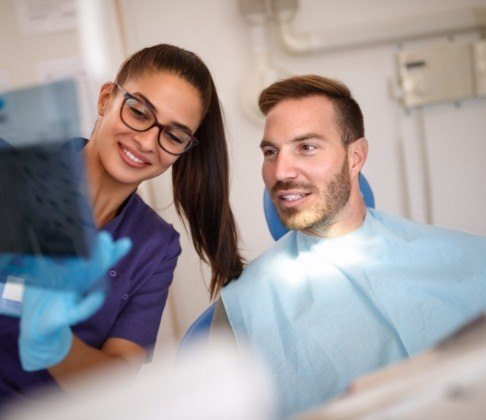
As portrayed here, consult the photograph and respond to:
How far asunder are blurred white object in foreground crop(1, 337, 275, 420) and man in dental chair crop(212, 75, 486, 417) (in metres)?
0.73

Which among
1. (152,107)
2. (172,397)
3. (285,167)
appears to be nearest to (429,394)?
(172,397)

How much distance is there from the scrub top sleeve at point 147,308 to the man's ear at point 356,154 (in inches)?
20.0

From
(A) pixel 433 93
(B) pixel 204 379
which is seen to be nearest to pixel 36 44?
(A) pixel 433 93

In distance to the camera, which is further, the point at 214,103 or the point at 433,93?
the point at 433,93

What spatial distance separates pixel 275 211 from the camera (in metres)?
1.50

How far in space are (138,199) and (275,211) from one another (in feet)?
1.37

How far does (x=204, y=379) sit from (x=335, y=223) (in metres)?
1.02

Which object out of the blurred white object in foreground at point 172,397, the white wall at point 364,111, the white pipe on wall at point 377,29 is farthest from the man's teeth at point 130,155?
the white pipe on wall at point 377,29

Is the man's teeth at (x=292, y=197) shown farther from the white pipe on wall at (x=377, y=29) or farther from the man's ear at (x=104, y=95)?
the white pipe on wall at (x=377, y=29)

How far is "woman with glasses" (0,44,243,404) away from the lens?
1067 mm

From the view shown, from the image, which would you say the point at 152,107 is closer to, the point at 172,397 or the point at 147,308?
the point at 147,308

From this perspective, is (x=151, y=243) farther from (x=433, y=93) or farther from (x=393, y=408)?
(x=433, y=93)

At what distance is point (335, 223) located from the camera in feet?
4.52

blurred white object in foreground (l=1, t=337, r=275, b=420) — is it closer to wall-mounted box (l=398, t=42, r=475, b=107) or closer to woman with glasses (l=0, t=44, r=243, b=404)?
woman with glasses (l=0, t=44, r=243, b=404)
